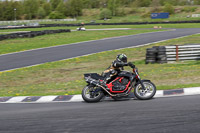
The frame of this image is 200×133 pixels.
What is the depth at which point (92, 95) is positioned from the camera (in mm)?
8984

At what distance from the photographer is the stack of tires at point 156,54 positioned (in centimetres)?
1616

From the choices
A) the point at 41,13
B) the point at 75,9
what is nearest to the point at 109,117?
the point at 75,9

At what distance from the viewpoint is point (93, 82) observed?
29.3ft

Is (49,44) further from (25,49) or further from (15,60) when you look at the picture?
(15,60)

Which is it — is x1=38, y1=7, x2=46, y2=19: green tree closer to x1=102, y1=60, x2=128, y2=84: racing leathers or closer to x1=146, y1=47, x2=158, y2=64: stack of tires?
x1=146, y1=47, x2=158, y2=64: stack of tires

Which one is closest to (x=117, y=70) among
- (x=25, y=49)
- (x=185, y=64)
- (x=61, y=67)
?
(x=185, y=64)

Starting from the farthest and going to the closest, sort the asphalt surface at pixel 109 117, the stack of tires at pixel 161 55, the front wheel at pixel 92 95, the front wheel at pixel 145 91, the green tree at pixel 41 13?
the green tree at pixel 41 13, the stack of tires at pixel 161 55, the front wheel at pixel 92 95, the front wheel at pixel 145 91, the asphalt surface at pixel 109 117

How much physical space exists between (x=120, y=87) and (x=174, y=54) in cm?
832

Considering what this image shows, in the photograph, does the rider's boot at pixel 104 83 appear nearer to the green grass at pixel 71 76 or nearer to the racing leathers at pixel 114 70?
the racing leathers at pixel 114 70

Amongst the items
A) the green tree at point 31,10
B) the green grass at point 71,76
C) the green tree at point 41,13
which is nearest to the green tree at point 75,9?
the green tree at point 41,13

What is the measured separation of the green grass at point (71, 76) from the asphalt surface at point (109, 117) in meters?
2.31

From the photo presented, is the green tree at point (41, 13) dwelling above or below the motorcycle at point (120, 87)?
above

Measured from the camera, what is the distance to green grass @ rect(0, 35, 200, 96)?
1155cm

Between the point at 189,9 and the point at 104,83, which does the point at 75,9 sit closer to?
the point at 189,9
